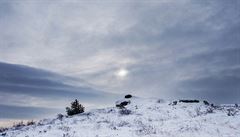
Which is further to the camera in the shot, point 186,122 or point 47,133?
point 186,122

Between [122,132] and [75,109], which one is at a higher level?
[75,109]

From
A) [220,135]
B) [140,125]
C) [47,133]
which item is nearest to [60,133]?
[47,133]

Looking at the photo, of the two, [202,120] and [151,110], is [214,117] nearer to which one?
[202,120]

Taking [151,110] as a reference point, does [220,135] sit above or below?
below

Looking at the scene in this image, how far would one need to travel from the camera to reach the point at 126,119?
102ft

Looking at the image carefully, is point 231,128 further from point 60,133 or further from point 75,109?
point 75,109

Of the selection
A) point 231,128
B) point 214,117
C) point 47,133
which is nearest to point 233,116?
point 214,117

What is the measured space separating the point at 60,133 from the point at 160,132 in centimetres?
717

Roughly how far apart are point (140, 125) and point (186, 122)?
12.0ft

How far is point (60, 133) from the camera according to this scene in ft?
78.9

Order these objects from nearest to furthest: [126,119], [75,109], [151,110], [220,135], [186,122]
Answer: [220,135]
[186,122]
[126,119]
[151,110]
[75,109]

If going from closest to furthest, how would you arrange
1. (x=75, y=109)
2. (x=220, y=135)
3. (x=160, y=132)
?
(x=220, y=135) < (x=160, y=132) < (x=75, y=109)

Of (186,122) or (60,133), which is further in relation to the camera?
(186,122)

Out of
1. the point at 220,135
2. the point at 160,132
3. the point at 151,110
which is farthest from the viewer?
the point at 151,110
